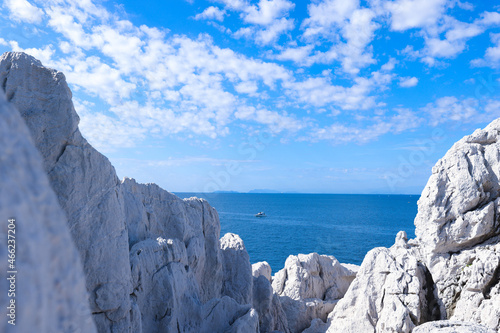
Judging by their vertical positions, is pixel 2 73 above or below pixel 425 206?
above

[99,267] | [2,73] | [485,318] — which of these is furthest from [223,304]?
[2,73]

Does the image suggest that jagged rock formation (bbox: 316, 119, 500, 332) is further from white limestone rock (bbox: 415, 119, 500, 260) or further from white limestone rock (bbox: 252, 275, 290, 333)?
white limestone rock (bbox: 252, 275, 290, 333)

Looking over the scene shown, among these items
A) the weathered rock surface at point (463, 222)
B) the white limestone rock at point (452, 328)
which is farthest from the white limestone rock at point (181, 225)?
the weathered rock surface at point (463, 222)

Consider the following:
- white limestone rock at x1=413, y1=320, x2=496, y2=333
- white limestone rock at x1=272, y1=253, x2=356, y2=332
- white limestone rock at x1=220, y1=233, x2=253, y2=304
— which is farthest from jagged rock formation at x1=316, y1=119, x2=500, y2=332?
white limestone rock at x1=272, y1=253, x2=356, y2=332

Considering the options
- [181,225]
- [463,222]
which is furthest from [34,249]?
[463,222]

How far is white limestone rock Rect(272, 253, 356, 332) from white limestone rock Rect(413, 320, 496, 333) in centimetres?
1465

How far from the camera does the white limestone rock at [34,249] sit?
1272 millimetres

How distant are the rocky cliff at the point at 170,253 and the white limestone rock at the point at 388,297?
0.05 meters

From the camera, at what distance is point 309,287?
27609mm

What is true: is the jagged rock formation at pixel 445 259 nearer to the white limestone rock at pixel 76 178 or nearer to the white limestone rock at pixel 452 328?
the white limestone rock at pixel 452 328

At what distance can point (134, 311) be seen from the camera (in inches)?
440

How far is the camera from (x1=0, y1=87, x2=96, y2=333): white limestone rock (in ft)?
4.17

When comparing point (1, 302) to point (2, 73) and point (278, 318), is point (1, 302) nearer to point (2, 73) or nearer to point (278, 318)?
point (2, 73)

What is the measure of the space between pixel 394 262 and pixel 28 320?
1853 centimetres
